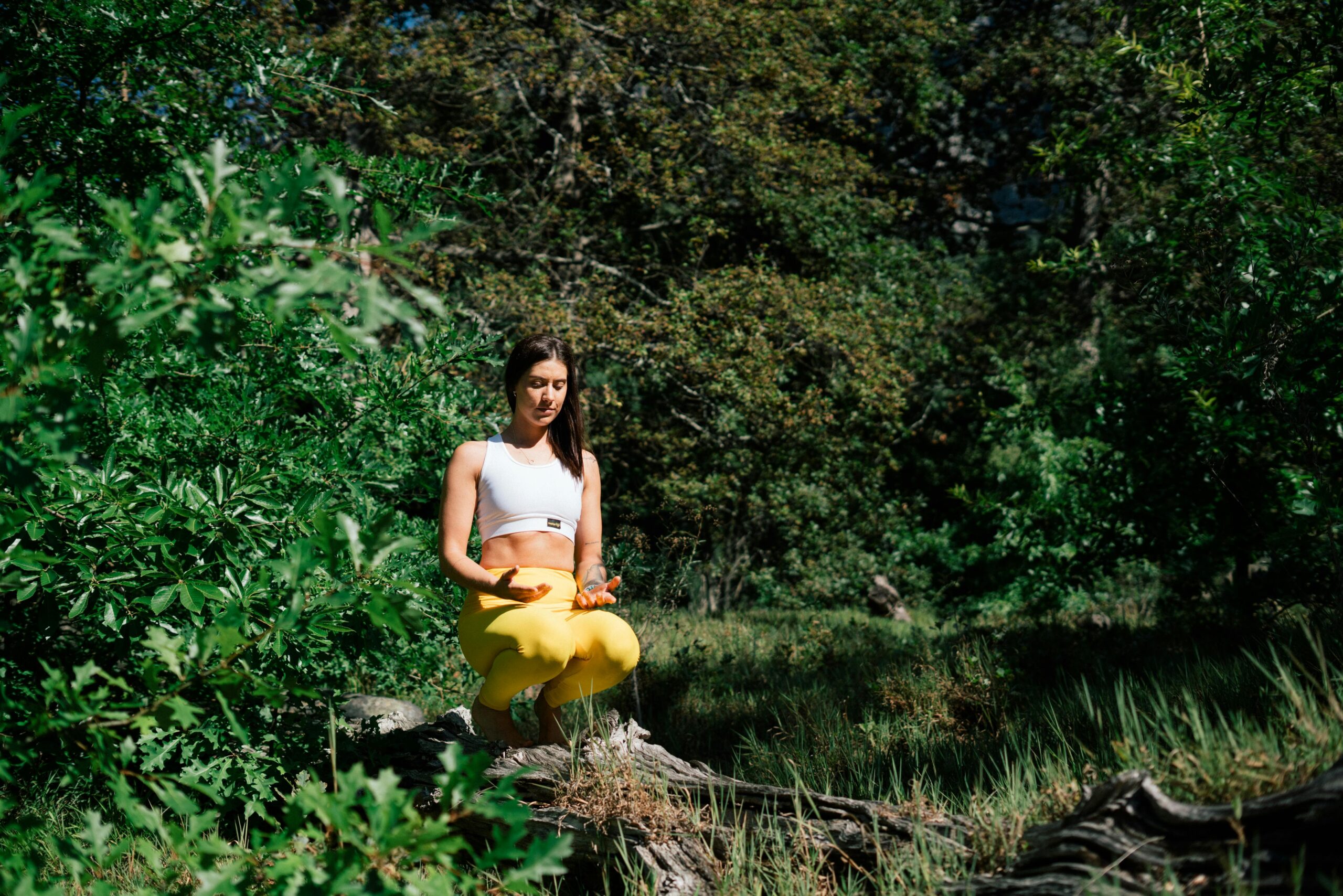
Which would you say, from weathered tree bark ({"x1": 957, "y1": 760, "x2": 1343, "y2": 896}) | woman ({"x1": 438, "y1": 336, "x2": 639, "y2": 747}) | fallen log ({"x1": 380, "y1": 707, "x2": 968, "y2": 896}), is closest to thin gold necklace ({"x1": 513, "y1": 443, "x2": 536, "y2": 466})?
woman ({"x1": 438, "y1": 336, "x2": 639, "y2": 747})

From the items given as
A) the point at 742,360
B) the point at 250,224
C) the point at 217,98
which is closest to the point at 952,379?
the point at 742,360

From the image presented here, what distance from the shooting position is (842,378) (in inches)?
392

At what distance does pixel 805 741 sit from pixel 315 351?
279cm

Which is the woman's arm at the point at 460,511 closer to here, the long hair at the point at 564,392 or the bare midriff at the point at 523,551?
the bare midriff at the point at 523,551

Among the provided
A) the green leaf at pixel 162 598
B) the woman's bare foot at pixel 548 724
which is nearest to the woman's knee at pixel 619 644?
the woman's bare foot at pixel 548 724

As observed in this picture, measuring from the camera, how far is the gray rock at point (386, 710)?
16.1ft

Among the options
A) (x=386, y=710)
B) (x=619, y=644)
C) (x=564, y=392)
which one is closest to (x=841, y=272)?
(x=386, y=710)

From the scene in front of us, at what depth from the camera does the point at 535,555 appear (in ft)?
10.4

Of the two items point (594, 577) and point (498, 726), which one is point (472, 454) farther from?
point (498, 726)

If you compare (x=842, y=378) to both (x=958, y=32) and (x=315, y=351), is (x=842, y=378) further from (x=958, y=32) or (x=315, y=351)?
(x=315, y=351)

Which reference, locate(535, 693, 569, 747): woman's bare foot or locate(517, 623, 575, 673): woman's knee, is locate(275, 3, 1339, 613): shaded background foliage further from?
locate(517, 623, 575, 673): woman's knee

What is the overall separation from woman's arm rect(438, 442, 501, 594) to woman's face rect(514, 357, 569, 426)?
208 mm

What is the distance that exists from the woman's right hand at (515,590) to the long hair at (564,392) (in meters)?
0.58

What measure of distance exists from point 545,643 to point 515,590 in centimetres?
24
